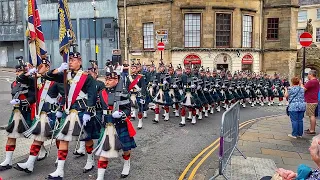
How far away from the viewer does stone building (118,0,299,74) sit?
88.0 ft

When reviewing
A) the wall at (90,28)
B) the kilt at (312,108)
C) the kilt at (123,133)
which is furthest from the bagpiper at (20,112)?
the wall at (90,28)

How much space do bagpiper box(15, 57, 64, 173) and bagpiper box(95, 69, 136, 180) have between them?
114 centimetres

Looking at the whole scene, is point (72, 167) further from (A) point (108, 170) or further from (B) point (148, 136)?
(B) point (148, 136)

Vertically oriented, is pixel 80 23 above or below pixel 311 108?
above

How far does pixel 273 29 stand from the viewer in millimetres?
30172

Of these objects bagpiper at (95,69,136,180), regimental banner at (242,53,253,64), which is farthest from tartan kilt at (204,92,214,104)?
regimental banner at (242,53,253,64)

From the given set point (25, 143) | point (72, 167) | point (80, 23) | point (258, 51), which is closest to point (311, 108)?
point (72, 167)

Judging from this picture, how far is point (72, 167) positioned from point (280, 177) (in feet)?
15.3

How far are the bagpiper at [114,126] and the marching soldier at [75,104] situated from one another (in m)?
0.30

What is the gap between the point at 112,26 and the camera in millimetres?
31953

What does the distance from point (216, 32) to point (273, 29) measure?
22.3 ft

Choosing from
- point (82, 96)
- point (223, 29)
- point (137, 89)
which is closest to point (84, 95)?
point (82, 96)

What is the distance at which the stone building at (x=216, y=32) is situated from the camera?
88.0 feet

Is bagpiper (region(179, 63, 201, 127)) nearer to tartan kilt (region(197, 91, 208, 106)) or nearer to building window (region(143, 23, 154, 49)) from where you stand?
tartan kilt (region(197, 91, 208, 106))
